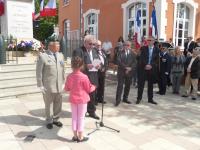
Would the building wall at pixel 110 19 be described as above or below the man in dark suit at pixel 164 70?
above

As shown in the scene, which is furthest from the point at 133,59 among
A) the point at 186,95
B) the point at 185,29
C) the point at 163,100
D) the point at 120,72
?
the point at 185,29

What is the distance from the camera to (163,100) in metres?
8.40

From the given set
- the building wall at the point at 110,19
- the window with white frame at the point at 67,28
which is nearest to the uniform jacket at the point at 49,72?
the building wall at the point at 110,19

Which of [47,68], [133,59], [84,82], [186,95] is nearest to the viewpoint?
[84,82]

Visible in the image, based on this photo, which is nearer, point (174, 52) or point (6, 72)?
point (6, 72)

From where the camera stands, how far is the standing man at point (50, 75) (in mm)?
5352

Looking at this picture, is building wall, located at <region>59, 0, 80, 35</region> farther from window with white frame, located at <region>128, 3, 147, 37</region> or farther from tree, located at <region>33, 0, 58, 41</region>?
tree, located at <region>33, 0, 58, 41</region>

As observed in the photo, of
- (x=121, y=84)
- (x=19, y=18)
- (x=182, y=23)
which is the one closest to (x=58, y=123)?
(x=121, y=84)

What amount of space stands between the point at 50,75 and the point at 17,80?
3.85 meters

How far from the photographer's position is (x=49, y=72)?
541 cm

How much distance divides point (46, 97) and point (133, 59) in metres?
3.06

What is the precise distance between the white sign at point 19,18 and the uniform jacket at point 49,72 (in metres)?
6.76

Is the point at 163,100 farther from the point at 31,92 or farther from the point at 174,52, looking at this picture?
the point at 31,92

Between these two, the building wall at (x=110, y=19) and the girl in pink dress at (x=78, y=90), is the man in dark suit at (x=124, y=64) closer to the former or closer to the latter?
the girl in pink dress at (x=78, y=90)
